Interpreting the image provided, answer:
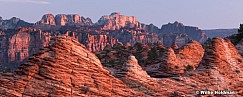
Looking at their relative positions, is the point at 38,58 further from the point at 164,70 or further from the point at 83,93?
the point at 164,70

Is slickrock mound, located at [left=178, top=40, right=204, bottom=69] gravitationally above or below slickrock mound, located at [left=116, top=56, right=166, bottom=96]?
above

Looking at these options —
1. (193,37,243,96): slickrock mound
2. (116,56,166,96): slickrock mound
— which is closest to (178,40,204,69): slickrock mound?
(193,37,243,96): slickrock mound

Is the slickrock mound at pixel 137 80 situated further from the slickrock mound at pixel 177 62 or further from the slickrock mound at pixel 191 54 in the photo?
the slickrock mound at pixel 191 54

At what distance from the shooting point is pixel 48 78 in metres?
18.9

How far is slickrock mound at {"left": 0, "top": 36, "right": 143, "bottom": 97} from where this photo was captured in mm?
18562

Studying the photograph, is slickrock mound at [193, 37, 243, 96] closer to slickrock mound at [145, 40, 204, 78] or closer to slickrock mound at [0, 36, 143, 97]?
slickrock mound at [145, 40, 204, 78]

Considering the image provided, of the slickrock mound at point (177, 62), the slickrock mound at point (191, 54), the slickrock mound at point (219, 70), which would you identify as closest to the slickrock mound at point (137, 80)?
the slickrock mound at point (219, 70)

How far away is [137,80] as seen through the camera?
75.0 ft

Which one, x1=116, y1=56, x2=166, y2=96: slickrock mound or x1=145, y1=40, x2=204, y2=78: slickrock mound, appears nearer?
x1=116, y1=56, x2=166, y2=96: slickrock mound

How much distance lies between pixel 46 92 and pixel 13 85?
1.74m

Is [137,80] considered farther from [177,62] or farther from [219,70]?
[177,62]

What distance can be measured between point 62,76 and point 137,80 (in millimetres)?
5632

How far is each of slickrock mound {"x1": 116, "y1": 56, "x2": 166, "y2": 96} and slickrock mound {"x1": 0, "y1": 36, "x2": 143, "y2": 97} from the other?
1.31m

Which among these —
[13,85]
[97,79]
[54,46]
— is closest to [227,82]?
[97,79]
